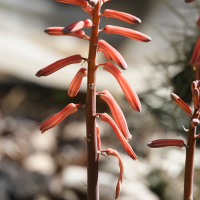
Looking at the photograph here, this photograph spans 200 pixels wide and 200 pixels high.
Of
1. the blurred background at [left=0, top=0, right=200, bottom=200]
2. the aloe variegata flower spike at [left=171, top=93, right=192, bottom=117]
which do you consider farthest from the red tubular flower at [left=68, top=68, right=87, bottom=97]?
the blurred background at [left=0, top=0, right=200, bottom=200]

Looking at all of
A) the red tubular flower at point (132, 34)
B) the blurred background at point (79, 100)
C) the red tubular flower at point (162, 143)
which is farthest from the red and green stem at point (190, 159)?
the blurred background at point (79, 100)

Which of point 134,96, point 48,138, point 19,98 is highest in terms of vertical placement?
point 134,96

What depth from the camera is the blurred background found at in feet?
4.74

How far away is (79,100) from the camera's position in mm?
2643

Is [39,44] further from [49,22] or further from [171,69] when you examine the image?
[171,69]

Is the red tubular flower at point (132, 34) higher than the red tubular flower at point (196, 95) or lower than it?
higher

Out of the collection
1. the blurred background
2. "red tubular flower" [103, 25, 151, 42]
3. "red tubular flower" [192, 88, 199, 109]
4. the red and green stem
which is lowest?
the blurred background

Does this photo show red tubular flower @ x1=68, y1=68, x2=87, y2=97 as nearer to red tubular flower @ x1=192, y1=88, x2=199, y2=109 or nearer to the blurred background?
red tubular flower @ x1=192, y1=88, x2=199, y2=109

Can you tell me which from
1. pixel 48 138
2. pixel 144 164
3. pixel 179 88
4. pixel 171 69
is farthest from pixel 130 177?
pixel 48 138

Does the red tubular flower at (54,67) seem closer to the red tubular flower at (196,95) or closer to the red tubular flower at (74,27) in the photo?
the red tubular flower at (74,27)

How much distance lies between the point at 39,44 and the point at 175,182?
7.03 ft

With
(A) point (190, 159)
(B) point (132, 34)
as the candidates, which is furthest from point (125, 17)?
(A) point (190, 159)

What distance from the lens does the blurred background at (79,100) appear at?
4.74 feet

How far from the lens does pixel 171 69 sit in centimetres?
155
